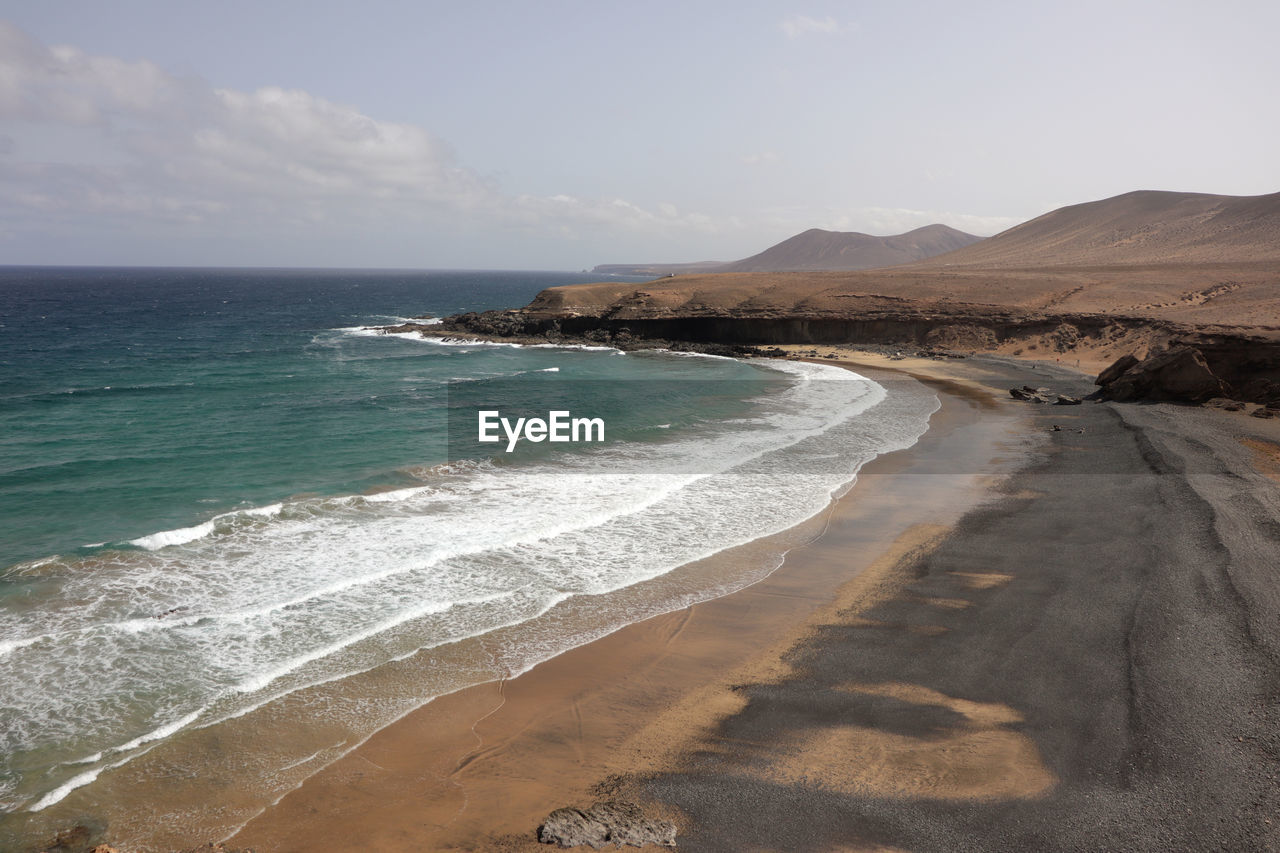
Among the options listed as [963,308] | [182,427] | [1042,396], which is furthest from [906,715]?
[963,308]

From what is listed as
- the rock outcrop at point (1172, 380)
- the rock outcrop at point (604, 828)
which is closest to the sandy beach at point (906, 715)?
the rock outcrop at point (604, 828)

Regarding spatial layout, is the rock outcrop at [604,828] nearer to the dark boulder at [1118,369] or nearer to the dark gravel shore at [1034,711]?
the dark gravel shore at [1034,711]

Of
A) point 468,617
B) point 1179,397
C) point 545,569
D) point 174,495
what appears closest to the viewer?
point 468,617

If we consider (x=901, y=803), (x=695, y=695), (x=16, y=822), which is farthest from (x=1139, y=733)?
(x=16, y=822)

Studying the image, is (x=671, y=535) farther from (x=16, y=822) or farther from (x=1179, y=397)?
(x=1179, y=397)

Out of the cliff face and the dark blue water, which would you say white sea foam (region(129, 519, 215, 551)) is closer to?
the dark blue water

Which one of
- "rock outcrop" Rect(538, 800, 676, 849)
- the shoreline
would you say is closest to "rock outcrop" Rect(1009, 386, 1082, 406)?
the shoreline
